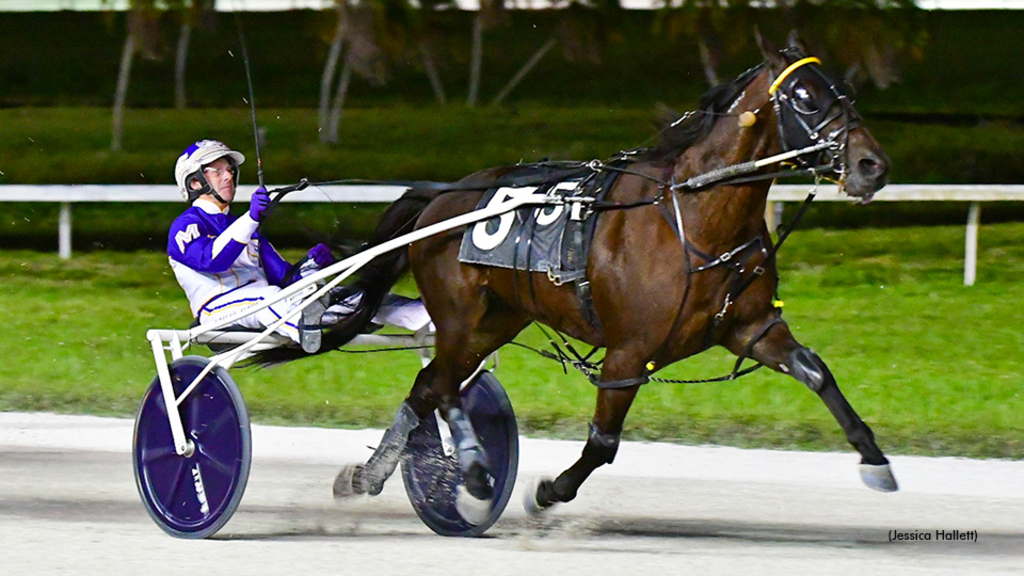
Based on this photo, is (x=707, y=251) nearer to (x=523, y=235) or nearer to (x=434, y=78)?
(x=523, y=235)

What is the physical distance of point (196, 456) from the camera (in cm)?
510

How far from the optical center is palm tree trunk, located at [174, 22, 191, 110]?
1643 centimetres

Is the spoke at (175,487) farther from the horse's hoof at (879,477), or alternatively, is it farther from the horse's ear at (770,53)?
the horse's ear at (770,53)

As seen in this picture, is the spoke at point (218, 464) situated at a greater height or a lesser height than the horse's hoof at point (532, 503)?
greater

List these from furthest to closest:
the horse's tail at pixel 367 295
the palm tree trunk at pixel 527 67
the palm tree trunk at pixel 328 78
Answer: the palm tree trunk at pixel 527 67, the palm tree trunk at pixel 328 78, the horse's tail at pixel 367 295

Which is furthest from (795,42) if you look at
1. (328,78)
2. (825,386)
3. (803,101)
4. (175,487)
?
(328,78)

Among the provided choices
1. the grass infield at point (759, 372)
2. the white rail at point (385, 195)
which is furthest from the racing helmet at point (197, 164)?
the white rail at point (385, 195)

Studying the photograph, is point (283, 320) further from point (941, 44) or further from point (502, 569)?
point (941, 44)

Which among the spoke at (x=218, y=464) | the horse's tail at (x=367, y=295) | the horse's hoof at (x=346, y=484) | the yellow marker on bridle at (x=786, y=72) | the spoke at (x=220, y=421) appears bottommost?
the horse's hoof at (x=346, y=484)

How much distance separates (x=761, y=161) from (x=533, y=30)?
503 inches

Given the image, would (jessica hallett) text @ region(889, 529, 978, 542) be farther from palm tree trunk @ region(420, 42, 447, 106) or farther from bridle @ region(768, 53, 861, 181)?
palm tree trunk @ region(420, 42, 447, 106)

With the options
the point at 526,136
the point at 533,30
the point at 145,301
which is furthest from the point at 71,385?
the point at 533,30

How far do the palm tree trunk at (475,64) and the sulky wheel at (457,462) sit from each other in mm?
10752

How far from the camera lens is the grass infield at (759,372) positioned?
23.4 feet
